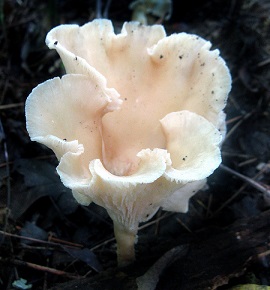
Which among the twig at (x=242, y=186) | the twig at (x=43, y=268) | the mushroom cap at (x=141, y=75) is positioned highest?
the mushroom cap at (x=141, y=75)

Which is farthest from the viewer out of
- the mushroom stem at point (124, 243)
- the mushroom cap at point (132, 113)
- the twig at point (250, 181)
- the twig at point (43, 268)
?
the twig at point (250, 181)

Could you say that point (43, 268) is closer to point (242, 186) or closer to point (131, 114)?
point (131, 114)

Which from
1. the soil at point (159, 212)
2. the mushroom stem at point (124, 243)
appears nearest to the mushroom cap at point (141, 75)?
the mushroom stem at point (124, 243)

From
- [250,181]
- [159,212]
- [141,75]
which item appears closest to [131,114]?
[141,75]

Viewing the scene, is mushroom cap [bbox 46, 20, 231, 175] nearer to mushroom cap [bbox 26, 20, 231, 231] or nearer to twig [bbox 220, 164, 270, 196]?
mushroom cap [bbox 26, 20, 231, 231]

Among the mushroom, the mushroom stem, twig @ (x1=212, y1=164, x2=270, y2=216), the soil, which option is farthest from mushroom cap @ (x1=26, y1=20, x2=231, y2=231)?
twig @ (x1=212, y1=164, x2=270, y2=216)

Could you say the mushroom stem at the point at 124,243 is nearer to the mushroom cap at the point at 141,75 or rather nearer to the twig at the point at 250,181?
the mushroom cap at the point at 141,75

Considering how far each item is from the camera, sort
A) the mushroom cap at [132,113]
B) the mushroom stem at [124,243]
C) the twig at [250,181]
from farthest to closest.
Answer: the twig at [250,181] → the mushroom stem at [124,243] → the mushroom cap at [132,113]

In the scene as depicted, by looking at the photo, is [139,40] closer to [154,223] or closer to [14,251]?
[154,223]
